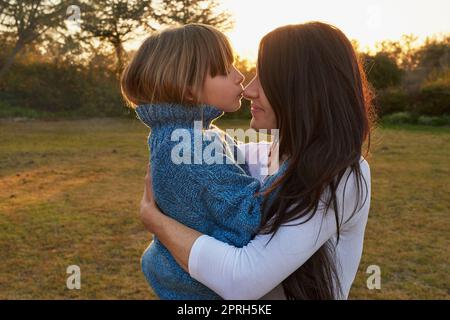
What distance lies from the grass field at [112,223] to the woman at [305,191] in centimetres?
55

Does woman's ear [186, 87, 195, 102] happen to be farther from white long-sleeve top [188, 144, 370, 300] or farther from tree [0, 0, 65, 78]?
tree [0, 0, 65, 78]

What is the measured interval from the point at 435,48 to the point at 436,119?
21.8 feet

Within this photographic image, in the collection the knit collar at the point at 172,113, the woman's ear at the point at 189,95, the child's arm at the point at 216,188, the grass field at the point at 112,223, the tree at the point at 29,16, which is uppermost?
the tree at the point at 29,16

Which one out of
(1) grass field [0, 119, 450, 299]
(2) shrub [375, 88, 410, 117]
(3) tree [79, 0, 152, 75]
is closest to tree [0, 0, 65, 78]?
(3) tree [79, 0, 152, 75]

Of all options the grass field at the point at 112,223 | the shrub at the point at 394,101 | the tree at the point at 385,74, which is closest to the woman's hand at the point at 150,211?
the grass field at the point at 112,223

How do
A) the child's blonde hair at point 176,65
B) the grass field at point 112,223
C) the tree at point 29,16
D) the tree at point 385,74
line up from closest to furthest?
the child's blonde hair at point 176,65 < the grass field at point 112,223 < the tree at point 29,16 < the tree at point 385,74

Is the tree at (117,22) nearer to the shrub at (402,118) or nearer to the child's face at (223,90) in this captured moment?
the shrub at (402,118)

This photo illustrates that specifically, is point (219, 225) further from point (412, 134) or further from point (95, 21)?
point (95, 21)

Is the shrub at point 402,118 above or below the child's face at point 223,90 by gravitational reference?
below

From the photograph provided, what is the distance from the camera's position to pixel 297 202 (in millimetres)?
1256

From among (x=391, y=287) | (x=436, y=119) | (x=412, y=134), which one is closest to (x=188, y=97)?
(x=391, y=287)

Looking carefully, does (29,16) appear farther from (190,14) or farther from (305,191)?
(305,191)

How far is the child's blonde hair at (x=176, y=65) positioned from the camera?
4.74 feet

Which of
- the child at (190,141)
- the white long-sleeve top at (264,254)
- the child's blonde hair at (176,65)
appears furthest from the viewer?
the child's blonde hair at (176,65)
